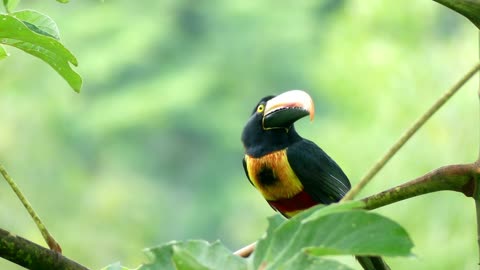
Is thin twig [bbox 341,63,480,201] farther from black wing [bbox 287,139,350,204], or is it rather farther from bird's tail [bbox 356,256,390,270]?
black wing [bbox 287,139,350,204]

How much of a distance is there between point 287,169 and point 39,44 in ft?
4.52

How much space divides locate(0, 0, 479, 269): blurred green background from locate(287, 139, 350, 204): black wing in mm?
884

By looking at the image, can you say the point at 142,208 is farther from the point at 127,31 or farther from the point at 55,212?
the point at 127,31

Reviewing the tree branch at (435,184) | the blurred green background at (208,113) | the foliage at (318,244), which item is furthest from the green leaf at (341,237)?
the blurred green background at (208,113)

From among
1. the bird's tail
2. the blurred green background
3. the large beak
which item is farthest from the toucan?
the blurred green background

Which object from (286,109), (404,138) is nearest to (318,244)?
(404,138)

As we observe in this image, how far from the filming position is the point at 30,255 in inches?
35.8

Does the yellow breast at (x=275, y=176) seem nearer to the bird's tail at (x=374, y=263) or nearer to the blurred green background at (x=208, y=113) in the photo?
the bird's tail at (x=374, y=263)

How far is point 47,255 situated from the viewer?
912 mm

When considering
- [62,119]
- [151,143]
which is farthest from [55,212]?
[151,143]

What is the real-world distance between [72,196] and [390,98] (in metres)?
3.34

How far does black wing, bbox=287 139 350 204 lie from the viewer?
2.30 metres

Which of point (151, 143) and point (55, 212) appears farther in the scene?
point (151, 143)

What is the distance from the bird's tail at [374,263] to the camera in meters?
1.50
